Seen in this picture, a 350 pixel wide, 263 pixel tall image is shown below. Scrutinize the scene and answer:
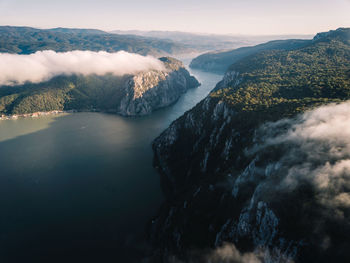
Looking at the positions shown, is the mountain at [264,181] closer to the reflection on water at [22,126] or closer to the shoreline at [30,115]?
the reflection on water at [22,126]

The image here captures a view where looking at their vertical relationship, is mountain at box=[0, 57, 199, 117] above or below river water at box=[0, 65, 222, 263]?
above

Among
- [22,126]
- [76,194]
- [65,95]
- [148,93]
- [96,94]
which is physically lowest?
[22,126]

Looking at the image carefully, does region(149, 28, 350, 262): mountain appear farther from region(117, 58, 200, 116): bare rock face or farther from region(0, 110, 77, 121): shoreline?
region(0, 110, 77, 121): shoreline

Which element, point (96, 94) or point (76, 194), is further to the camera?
point (96, 94)

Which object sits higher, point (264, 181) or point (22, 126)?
point (264, 181)

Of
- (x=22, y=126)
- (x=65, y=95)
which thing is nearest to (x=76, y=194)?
(x=22, y=126)

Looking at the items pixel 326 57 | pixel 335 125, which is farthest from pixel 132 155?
pixel 326 57

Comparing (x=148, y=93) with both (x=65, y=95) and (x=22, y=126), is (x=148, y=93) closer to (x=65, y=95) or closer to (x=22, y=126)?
(x=65, y=95)

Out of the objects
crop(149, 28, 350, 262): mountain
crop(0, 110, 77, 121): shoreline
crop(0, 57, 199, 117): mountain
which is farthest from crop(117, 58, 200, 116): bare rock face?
crop(149, 28, 350, 262): mountain
